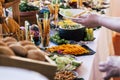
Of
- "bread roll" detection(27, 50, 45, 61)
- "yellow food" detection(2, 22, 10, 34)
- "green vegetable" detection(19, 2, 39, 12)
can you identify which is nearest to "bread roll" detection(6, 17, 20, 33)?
"yellow food" detection(2, 22, 10, 34)

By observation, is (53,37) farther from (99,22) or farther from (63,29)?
(99,22)

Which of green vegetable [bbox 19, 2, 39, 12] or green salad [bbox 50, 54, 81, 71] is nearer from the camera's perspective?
green salad [bbox 50, 54, 81, 71]

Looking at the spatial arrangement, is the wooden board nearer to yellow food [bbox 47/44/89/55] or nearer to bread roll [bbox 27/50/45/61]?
bread roll [bbox 27/50/45/61]

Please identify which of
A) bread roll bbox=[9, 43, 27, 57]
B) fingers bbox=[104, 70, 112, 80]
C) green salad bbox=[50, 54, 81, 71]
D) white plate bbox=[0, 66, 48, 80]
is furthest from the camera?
green salad bbox=[50, 54, 81, 71]

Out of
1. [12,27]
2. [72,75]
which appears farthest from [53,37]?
[72,75]

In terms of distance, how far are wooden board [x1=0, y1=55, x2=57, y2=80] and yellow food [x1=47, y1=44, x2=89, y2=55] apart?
734 mm

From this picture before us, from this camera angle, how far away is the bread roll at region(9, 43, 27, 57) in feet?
2.21

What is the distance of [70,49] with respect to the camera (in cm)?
141

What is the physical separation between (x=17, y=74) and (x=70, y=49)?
85cm

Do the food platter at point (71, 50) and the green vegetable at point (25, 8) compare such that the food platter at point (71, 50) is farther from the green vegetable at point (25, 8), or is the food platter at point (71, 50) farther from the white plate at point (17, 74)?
the white plate at point (17, 74)

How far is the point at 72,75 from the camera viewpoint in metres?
1.10

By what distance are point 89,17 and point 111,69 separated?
609mm

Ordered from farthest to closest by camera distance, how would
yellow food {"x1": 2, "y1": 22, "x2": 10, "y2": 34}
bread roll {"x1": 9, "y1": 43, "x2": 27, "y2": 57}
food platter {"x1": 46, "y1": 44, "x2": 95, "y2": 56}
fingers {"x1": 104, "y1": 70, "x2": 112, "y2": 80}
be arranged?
food platter {"x1": 46, "y1": 44, "x2": 95, "y2": 56}
yellow food {"x1": 2, "y1": 22, "x2": 10, "y2": 34}
fingers {"x1": 104, "y1": 70, "x2": 112, "y2": 80}
bread roll {"x1": 9, "y1": 43, "x2": 27, "y2": 57}

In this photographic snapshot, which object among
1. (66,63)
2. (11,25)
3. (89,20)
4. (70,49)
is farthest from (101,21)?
(11,25)
